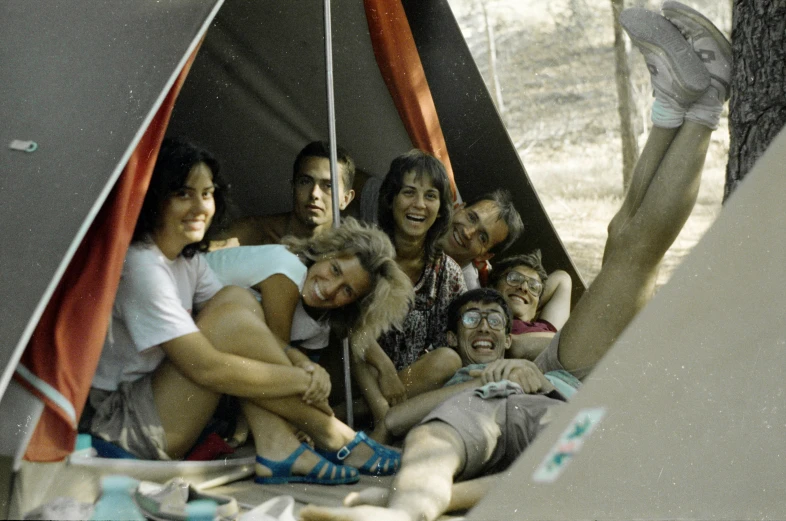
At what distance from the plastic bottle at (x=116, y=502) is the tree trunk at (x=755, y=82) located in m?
1.25

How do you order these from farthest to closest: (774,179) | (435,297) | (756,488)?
1. (435,297)
2. (756,488)
3. (774,179)

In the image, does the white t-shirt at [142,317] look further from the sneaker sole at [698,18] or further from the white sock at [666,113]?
the sneaker sole at [698,18]

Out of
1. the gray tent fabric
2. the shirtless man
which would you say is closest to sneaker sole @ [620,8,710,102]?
the shirtless man

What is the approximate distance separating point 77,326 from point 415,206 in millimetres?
704

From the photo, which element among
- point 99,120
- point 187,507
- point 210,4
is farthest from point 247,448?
point 210,4

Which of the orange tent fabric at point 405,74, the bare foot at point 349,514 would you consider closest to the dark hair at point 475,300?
the orange tent fabric at point 405,74

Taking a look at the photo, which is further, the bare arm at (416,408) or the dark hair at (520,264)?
the dark hair at (520,264)

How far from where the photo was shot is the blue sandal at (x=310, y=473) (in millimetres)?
1919

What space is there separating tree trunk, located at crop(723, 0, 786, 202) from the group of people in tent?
4cm

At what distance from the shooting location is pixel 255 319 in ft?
6.25

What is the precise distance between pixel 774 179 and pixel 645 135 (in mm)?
264

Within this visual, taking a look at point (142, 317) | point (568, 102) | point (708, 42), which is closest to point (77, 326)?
point (142, 317)

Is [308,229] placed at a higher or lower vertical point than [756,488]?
higher

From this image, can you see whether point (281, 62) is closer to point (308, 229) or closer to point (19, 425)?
point (308, 229)
